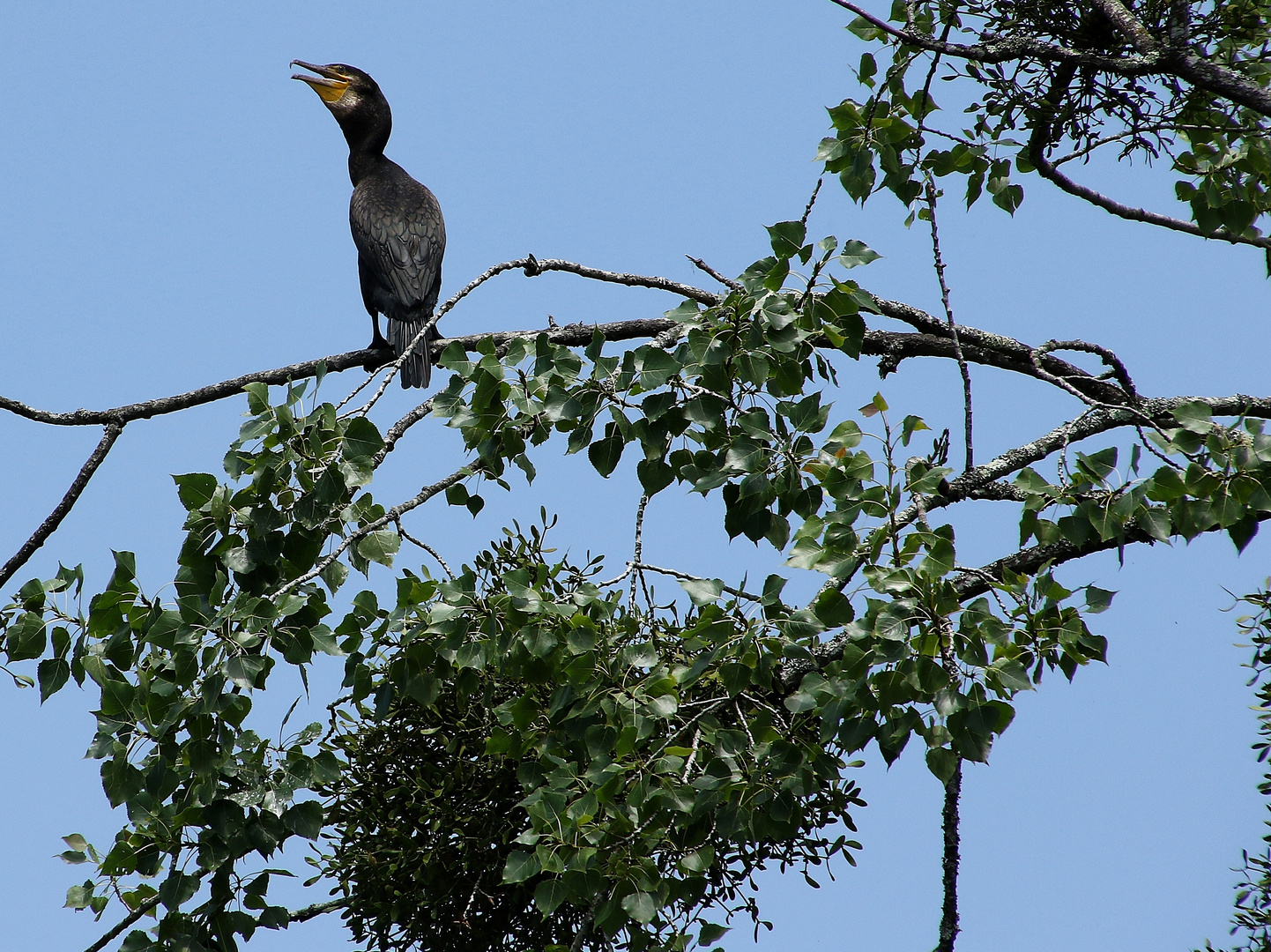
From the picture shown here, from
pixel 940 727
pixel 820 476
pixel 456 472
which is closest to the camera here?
pixel 940 727

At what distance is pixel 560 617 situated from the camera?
8.46ft

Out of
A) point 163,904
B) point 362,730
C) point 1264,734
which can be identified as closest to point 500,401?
point 362,730

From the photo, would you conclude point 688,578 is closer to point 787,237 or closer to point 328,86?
point 787,237

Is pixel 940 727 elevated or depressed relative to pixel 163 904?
elevated

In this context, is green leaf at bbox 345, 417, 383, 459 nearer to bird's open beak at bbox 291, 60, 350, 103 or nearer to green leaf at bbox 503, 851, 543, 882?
green leaf at bbox 503, 851, 543, 882

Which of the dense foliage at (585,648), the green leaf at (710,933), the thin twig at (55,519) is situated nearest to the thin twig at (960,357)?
the dense foliage at (585,648)

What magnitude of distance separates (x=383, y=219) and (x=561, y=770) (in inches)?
158

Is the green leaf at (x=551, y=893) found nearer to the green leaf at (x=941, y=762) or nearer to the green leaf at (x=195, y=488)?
the green leaf at (x=941, y=762)

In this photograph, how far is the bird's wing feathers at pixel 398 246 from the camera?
5.48m

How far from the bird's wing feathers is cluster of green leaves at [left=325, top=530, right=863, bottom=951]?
2.81 m

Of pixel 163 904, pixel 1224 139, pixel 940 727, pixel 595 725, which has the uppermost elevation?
pixel 1224 139

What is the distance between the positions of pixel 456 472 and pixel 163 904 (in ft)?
3.86

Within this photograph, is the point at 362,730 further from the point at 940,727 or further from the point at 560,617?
the point at 940,727

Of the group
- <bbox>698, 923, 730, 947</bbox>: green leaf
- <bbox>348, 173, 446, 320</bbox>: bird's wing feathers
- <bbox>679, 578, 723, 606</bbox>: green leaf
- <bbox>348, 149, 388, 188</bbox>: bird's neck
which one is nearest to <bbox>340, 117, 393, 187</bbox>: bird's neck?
<bbox>348, 149, 388, 188</bbox>: bird's neck
